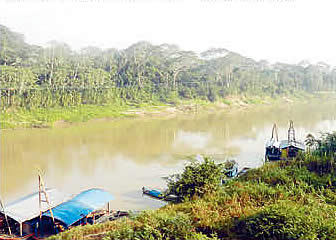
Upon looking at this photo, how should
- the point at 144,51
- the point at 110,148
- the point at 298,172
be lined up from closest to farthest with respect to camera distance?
1. the point at 298,172
2. the point at 110,148
3. the point at 144,51

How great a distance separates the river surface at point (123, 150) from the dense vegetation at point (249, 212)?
2.80 metres

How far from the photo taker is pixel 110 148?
1312 cm

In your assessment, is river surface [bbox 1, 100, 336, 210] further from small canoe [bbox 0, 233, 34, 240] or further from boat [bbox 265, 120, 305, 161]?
small canoe [bbox 0, 233, 34, 240]

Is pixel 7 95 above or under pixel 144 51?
Answer: under

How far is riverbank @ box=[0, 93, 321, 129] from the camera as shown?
17.2 metres

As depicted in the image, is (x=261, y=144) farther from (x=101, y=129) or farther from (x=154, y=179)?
(x=101, y=129)

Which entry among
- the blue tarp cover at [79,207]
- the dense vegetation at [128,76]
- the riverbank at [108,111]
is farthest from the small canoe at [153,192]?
the dense vegetation at [128,76]

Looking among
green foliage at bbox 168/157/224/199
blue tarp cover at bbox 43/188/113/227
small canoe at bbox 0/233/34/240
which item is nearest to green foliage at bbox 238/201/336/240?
green foliage at bbox 168/157/224/199

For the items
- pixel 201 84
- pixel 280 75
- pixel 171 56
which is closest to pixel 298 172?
pixel 201 84

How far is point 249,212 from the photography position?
3.43m

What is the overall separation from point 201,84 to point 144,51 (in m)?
7.75

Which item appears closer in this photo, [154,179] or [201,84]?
[154,179]

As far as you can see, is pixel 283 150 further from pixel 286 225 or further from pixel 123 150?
pixel 286 225

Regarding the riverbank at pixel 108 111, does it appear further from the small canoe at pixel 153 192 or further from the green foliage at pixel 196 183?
the green foliage at pixel 196 183
